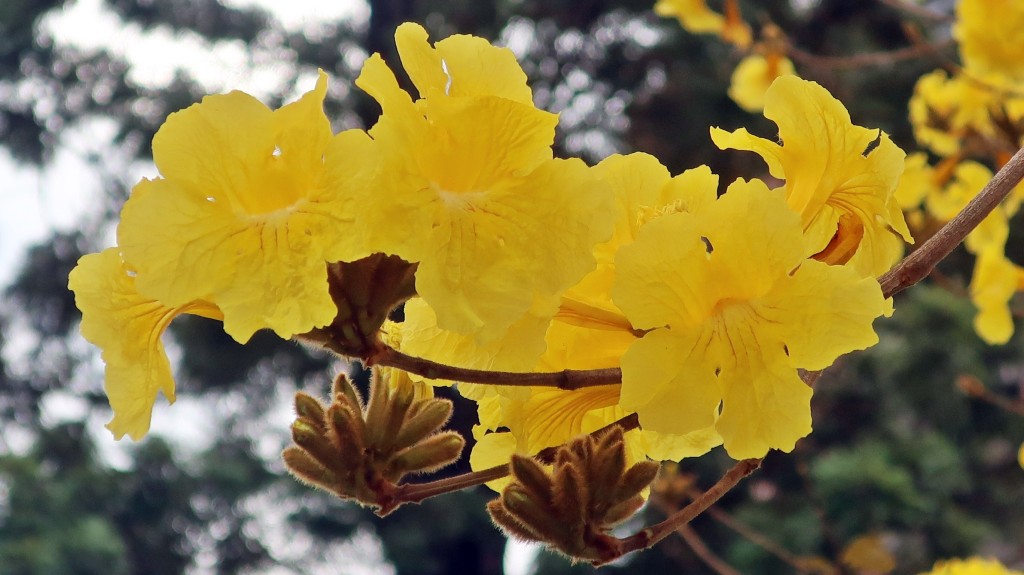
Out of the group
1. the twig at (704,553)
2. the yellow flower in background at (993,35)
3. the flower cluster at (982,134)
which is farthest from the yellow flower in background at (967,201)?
the twig at (704,553)

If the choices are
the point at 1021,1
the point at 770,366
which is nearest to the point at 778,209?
the point at 770,366

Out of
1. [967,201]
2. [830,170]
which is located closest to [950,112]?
[967,201]

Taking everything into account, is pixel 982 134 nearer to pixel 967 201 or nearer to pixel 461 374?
pixel 967 201

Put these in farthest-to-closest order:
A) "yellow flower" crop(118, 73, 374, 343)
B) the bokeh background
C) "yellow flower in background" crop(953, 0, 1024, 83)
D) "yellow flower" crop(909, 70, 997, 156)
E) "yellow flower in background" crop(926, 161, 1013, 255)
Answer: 1. the bokeh background
2. "yellow flower" crop(909, 70, 997, 156)
3. "yellow flower in background" crop(953, 0, 1024, 83)
4. "yellow flower in background" crop(926, 161, 1013, 255)
5. "yellow flower" crop(118, 73, 374, 343)

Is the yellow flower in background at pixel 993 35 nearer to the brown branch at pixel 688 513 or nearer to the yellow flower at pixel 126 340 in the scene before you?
the brown branch at pixel 688 513

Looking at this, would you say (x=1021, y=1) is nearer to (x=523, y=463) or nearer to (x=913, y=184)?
(x=913, y=184)

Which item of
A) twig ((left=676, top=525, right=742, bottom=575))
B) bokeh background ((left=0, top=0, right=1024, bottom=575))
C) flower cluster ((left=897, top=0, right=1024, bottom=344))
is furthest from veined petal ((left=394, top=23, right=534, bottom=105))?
bokeh background ((left=0, top=0, right=1024, bottom=575))

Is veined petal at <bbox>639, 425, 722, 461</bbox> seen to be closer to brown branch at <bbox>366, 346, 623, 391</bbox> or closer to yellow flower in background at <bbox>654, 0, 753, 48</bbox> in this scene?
brown branch at <bbox>366, 346, 623, 391</bbox>
